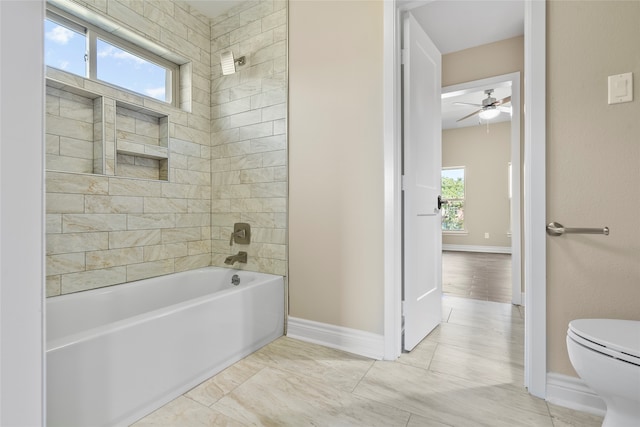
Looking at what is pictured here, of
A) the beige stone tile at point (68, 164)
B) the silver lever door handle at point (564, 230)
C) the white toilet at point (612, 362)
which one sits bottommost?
the white toilet at point (612, 362)

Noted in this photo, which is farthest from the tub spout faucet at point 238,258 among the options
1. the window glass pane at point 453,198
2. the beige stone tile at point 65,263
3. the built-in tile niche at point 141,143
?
the window glass pane at point 453,198

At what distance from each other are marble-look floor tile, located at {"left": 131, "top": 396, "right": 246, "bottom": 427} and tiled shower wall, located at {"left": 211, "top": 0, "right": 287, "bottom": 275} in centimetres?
104

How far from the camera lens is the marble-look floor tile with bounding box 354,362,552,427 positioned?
4.39ft

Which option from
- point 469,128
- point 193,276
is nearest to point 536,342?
point 193,276

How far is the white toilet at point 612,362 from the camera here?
998 mm

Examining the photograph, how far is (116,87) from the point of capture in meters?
2.08

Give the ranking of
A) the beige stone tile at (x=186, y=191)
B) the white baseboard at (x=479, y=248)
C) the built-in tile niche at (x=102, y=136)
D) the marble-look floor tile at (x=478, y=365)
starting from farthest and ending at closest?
the white baseboard at (x=479, y=248)
the beige stone tile at (x=186, y=191)
the built-in tile niche at (x=102, y=136)
the marble-look floor tile at (x=478, y=365)

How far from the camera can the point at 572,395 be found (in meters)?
1.42

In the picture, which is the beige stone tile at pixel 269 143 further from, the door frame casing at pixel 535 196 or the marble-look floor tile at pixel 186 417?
the marble-look floor tile at pixel 186 417

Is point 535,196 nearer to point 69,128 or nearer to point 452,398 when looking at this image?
point 452,398

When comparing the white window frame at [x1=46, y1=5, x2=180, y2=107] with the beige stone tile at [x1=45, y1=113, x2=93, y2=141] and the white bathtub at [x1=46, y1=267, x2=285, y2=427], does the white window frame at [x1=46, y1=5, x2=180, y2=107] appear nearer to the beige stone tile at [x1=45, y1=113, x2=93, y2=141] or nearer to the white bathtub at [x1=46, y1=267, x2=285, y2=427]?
Result: the beige stone tile at [x1=45, y1=113, x2=93, y2=141]

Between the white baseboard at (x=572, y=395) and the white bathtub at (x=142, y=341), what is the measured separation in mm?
1598

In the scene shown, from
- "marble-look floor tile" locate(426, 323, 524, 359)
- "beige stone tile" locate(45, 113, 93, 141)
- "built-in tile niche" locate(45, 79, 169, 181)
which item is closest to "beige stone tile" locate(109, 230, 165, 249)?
"built-in tile niche" locate(45, 79, 169, 181)

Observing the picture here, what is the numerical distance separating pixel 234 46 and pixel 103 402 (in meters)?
2.59
